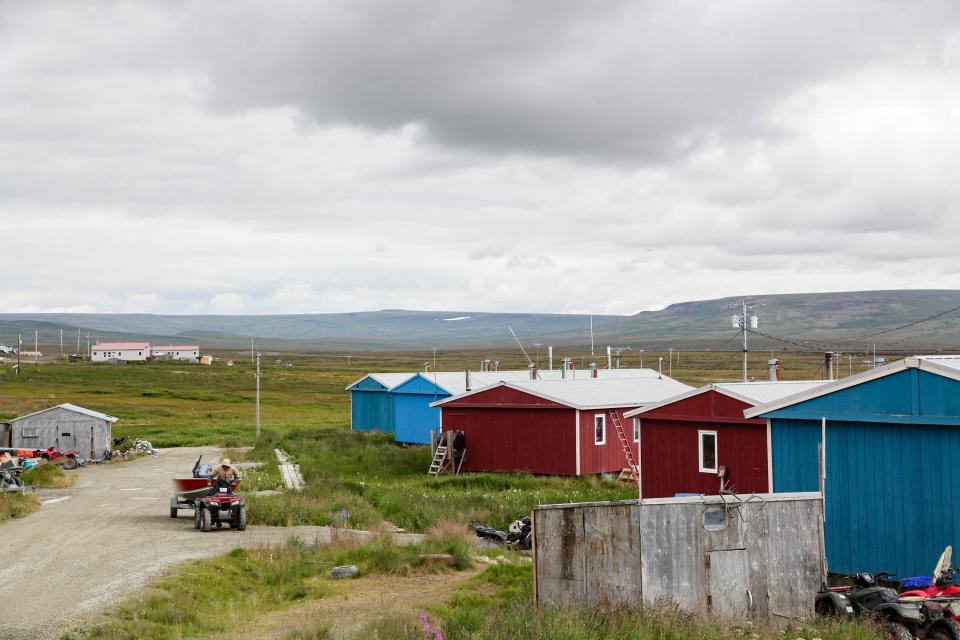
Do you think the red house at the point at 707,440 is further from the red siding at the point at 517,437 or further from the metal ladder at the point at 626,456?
the red siding at the point at 517,437

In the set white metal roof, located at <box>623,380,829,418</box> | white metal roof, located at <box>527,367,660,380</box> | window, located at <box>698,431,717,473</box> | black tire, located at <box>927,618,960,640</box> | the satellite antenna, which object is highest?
white metal roof, located at <box>623,380,829,418</box>

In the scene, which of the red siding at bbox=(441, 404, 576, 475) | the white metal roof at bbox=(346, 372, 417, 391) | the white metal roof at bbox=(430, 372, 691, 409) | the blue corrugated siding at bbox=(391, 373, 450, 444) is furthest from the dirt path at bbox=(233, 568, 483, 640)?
the white metal roof at bbox=(346, 372, 417, 391)

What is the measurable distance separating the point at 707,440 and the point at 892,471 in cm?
727

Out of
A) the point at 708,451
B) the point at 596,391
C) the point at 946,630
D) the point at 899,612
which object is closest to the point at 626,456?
the point at 596,391

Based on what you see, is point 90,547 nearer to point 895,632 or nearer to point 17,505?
point 17,505

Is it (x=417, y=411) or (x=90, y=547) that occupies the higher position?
(x=417, y=411)

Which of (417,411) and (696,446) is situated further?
(417,411)

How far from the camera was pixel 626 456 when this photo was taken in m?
34.8

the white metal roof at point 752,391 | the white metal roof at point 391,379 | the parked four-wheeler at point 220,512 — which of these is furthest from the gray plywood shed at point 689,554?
the white metal roof at point 391,379

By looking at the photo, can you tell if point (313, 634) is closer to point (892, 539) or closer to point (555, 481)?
point (892, 539)

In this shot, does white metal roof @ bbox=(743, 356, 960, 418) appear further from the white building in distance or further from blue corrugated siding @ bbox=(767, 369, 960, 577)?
the white building in distance

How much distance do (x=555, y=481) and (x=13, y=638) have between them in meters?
21.9

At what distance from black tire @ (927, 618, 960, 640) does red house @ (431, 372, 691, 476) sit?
2037cm

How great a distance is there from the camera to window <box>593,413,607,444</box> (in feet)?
114
